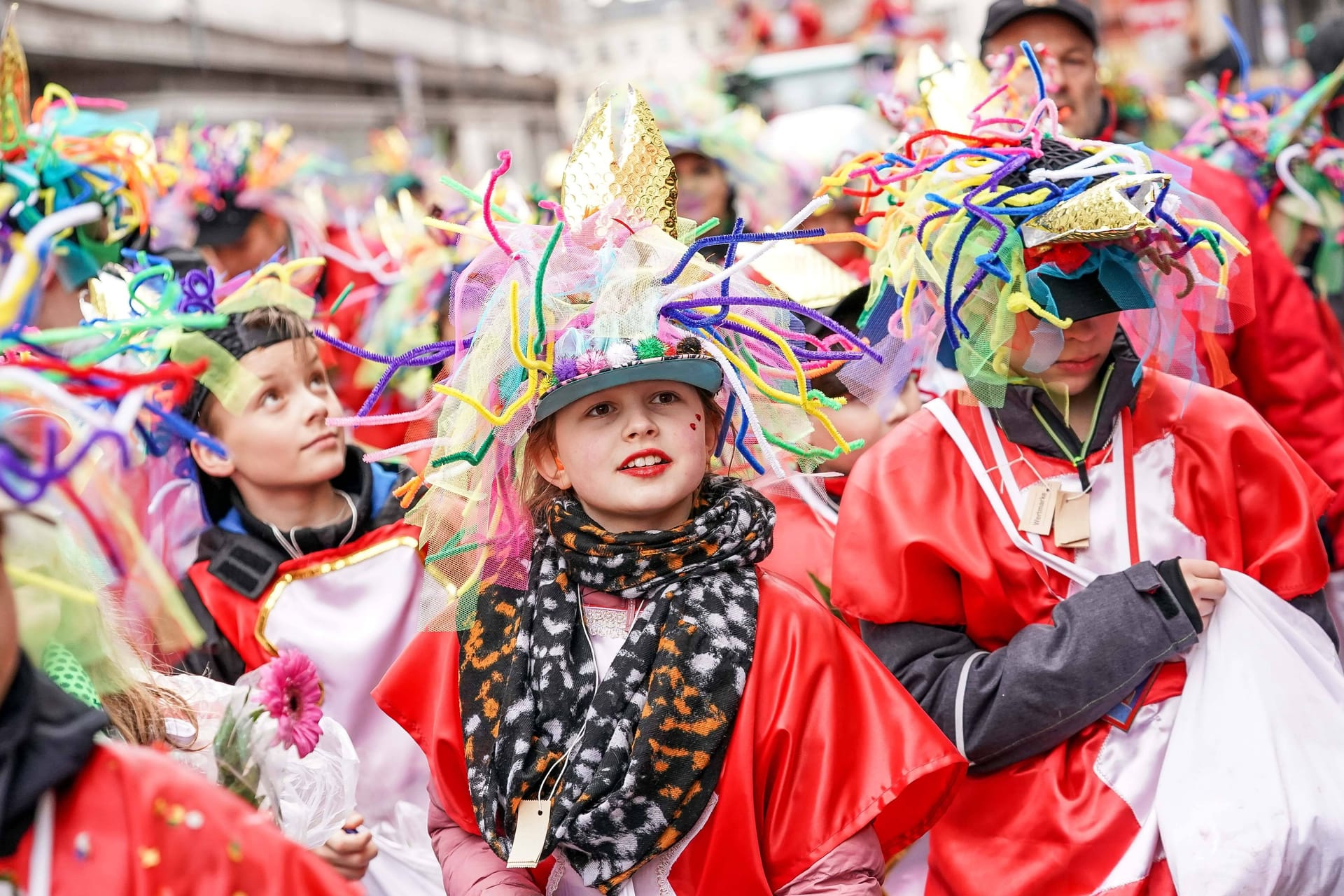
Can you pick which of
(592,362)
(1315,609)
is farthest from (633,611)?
(1315,609)

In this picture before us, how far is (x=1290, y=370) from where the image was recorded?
12.8 ft

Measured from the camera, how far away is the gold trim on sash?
3.47 metres

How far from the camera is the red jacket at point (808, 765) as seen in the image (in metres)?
2.32

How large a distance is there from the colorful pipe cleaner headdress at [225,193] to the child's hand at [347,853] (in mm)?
4055

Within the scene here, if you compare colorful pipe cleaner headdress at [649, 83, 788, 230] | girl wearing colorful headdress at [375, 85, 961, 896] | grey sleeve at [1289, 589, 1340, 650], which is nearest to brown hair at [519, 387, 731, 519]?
girl wearing colorful headdress at [375, 85, 961, 896]

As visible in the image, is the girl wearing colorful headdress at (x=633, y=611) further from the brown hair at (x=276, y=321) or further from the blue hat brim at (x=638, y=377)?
the brown hair at (x=276, y=321)

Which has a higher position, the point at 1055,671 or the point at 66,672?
the point at 66,672

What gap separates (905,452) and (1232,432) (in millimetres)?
631

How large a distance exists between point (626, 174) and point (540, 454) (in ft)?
1.79

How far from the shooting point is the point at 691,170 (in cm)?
634

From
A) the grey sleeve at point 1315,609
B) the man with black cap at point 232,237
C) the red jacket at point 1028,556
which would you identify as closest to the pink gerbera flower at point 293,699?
the red jacket at point 1028,556

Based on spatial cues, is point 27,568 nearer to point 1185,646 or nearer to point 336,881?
point 336,881

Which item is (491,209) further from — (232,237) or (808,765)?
(232,237)

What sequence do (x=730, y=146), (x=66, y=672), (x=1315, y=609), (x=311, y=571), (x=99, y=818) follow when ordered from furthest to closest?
(x=730, y=146), (x=311, y=571), (x=1315, y=609), (x=66, y=672), (x=99, y=818)
